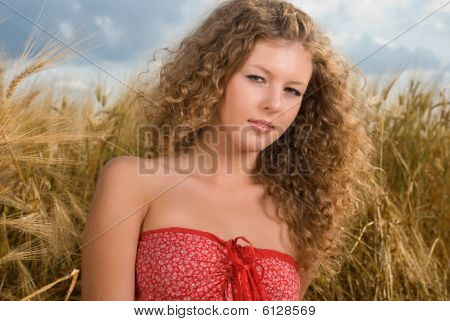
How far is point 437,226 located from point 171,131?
1535 millimetres

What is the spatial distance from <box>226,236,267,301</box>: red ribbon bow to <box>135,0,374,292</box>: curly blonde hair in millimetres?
261

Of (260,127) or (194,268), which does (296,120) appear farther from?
(194,268)

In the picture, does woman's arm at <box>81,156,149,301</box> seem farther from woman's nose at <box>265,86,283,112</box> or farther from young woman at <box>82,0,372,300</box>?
woman's nose at <box>265,86,283,112</box>

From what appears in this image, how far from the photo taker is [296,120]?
2.18 metres

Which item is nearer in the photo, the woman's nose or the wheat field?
the woman's nose

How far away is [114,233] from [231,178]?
42cm

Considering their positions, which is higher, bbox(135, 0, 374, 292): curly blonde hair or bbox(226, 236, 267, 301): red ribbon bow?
bbox(135, 0, 374, 292): curly blonde hair

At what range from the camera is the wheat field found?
76.0 inches

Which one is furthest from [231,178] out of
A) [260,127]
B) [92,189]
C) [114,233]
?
[92,189]

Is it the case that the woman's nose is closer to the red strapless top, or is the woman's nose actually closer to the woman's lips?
the woman's lips

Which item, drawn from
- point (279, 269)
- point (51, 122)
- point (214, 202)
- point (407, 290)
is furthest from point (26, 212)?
point (407, 290)

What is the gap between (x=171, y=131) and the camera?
1923 mm

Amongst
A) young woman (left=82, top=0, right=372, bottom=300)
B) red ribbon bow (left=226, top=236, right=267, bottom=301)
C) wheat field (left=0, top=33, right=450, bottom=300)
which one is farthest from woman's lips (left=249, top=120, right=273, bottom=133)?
wheat field (left=0, top=33, right=450, bottom=300)

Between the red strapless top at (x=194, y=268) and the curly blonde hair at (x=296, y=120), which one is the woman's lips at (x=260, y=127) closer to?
the curly blonde hair at (x=296, y=120)
